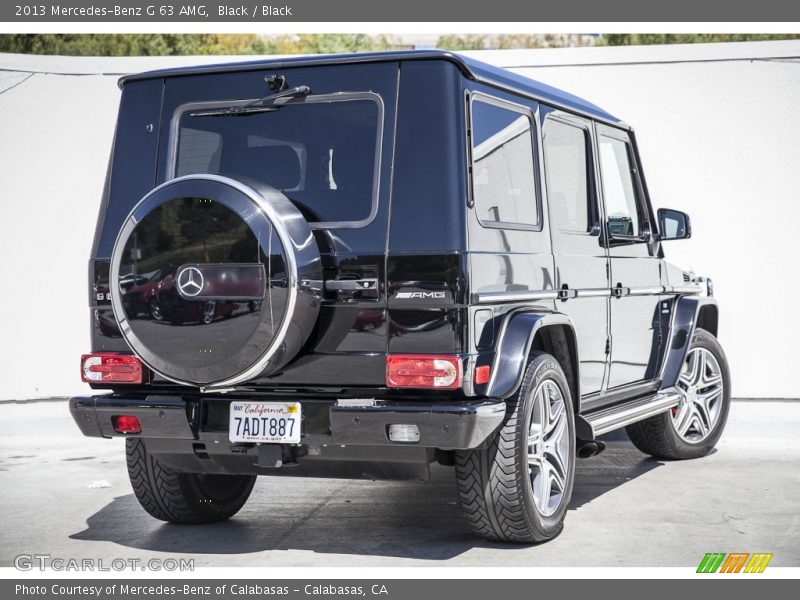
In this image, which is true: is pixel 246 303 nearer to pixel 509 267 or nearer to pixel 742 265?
pixel 509 267

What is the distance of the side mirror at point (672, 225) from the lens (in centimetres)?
738

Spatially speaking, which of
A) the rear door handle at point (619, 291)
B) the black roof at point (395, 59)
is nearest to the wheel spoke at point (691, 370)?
the rear door handle at point (619, 291)

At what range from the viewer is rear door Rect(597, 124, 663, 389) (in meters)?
6.59

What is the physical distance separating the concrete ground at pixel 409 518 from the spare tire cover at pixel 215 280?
990 millimetres

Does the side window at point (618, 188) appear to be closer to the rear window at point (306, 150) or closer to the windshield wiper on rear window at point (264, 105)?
the rear window at point (306, 150)

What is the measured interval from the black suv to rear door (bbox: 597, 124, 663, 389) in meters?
0.96

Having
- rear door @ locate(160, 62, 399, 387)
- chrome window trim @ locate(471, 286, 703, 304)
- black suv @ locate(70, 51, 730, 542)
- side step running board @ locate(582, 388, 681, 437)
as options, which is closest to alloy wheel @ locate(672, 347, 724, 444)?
chrome window trim @ locate(471, 286, 703, 304)

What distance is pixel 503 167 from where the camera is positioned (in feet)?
17.3

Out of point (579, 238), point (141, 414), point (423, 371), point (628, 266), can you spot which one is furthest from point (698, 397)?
point (141, 414)

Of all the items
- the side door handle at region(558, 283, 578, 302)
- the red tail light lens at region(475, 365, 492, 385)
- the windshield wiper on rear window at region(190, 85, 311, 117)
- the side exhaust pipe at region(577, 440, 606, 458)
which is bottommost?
the side exhaust pipe at region(577, 440, 606, 458)

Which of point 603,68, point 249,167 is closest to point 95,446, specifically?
point 249,167

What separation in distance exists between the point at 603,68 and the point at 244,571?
6624mm

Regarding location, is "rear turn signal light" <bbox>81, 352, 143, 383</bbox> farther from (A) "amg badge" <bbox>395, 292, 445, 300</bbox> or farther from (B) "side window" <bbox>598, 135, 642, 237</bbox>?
(B) "side window" <bbox>598, 135, 642, 237</bbox>

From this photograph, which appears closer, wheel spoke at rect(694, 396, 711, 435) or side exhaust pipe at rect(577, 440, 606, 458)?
side exhaust pipe at rect(577, 440, 606, 458)
